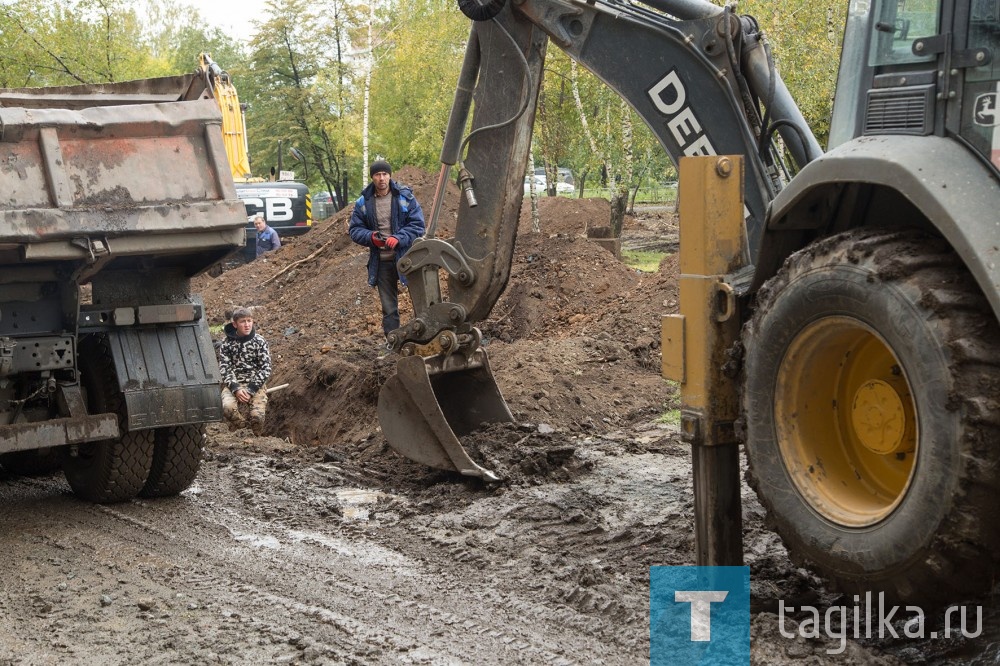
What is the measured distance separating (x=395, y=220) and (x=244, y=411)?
7.20 feet

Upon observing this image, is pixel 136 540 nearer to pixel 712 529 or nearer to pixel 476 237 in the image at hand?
pixel 476 237

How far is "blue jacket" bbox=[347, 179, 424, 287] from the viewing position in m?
10.2

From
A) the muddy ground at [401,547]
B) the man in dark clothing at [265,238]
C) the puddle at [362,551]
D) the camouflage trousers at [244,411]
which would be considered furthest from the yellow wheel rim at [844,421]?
the man in dark clothing at [265,238]

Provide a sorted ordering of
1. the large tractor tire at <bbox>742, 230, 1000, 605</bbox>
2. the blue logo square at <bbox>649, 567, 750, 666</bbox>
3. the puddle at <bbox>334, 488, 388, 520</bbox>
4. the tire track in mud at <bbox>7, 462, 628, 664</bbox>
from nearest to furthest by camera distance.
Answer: the large tractor tire at <bbox>742, 230, 1000, 605</bbox> < the blue logo square at <bbox>649, 567, 750, 666</bbox> < the tire track in mud at <bbox>7, 462, 628, 664</bbox> < the puddle at <bbox>334, 488, 388, 520</bbox>

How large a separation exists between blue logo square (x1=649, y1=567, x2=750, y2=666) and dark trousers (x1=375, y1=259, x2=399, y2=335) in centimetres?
600

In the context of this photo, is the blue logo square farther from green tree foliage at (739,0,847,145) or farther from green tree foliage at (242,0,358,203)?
green tree foliage at (242,0,358,203)

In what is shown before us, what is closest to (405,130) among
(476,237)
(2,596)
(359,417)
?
(359,417)

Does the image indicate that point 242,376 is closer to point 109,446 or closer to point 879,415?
point 109,446

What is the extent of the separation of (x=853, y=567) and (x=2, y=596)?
3.78 meters

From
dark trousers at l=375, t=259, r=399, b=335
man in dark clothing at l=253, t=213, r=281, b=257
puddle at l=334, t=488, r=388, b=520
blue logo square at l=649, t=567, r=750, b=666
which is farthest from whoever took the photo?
man in dark clothing at l=253, t=213, r=281, b=257

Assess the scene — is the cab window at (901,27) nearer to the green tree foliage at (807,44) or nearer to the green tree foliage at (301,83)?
the green tree foliage at (807,44)

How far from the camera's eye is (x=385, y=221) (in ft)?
33.9

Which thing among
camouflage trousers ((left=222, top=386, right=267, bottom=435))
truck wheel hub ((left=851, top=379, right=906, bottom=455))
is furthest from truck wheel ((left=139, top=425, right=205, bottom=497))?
truck wheel hub ((left=851, top=379, right=906, bottom=455))

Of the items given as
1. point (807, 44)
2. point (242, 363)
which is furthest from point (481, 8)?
point (807, 44)
